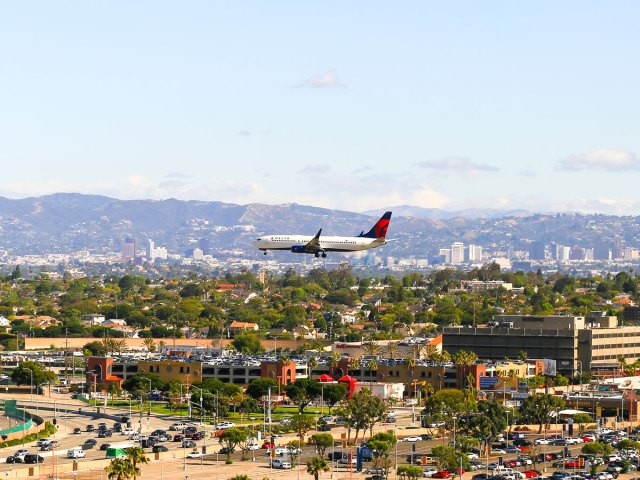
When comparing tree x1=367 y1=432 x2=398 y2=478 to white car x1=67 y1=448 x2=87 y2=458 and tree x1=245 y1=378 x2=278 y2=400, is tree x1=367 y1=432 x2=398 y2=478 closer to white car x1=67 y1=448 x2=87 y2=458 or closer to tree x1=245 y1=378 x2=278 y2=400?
white car x1=67 y1=448 x2=87 y2=458

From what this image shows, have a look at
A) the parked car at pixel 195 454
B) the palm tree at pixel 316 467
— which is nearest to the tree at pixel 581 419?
the parked car at pixel 195 454

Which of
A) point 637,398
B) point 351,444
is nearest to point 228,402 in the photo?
point 351,444

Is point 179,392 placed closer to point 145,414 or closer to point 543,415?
point 145,414

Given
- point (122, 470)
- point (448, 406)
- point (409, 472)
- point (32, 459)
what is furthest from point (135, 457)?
point (448, 406)

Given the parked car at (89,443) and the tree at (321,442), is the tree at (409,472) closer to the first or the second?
the tree at (321,442)

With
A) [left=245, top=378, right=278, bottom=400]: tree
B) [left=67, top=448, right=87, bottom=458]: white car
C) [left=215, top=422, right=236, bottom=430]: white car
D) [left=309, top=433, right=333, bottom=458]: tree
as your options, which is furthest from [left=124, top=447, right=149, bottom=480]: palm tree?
[left=245, top=378, right=278, bottom=400]: tree

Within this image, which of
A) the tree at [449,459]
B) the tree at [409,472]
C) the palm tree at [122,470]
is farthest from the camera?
the tree at [449,459]

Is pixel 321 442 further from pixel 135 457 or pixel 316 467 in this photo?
pixel 135 457
